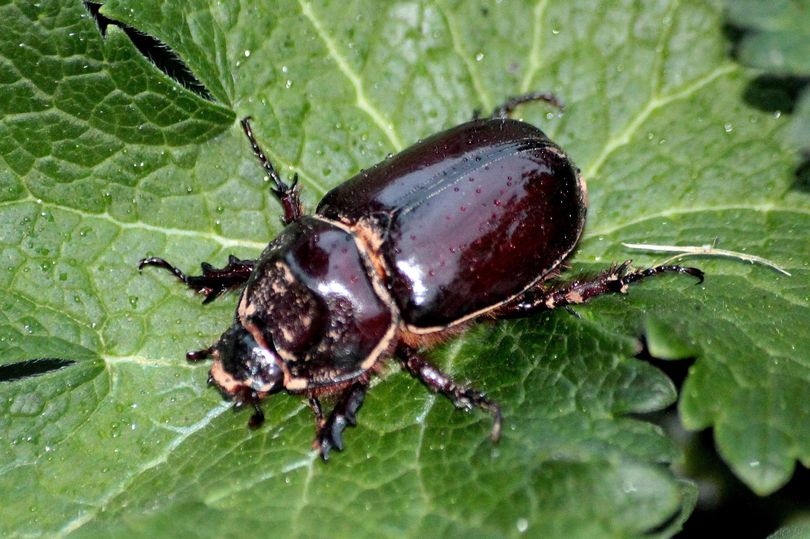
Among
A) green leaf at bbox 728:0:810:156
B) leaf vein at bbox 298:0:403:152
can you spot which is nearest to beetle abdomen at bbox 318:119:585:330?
leaf vein at bbox 298:0:403:152

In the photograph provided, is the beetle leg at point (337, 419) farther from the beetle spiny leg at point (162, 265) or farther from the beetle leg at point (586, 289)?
the beetle spiny leg at point (162, 265)

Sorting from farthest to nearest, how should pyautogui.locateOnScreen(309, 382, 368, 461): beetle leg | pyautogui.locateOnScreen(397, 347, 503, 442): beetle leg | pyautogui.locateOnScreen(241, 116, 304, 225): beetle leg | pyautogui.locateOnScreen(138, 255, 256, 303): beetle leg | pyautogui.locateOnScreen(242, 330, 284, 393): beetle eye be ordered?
pyautogui.locateOnScreen(241, 116, 304, 225): beetle leg, pyautogui.locateOnScreen(138, 255, 256, 303): beetle leg, pyautogui.locateOnScreen(242, 330, 284, 393): beetle eye, pyautogui.locateOnScreen(309, 382, 368, 461): beetle leg, pyautogui.locateOnScreen(397, 347, 503, 442): beetle leg

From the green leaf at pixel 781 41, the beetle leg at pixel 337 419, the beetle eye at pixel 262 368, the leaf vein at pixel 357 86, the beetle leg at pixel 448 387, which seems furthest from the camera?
the leaf vein at pixel 357 86

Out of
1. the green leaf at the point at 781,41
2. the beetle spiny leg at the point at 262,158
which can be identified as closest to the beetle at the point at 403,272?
the beetle spiny leg at the point at 262,158

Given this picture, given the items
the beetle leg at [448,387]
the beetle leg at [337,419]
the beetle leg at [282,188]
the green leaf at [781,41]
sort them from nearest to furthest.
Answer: the green leaf at [781,41]
the beetle leg at [448,387]
the beetle leg at [337,419]
the beetle leg at [282,188]

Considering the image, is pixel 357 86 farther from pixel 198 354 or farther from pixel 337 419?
pixel 337 419

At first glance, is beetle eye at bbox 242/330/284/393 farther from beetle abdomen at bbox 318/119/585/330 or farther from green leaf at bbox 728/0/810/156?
green leaf at bbox 728/0/810/156

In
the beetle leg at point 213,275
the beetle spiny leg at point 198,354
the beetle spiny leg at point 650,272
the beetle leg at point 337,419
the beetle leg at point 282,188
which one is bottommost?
the beetle spiny leg at point 650,272
